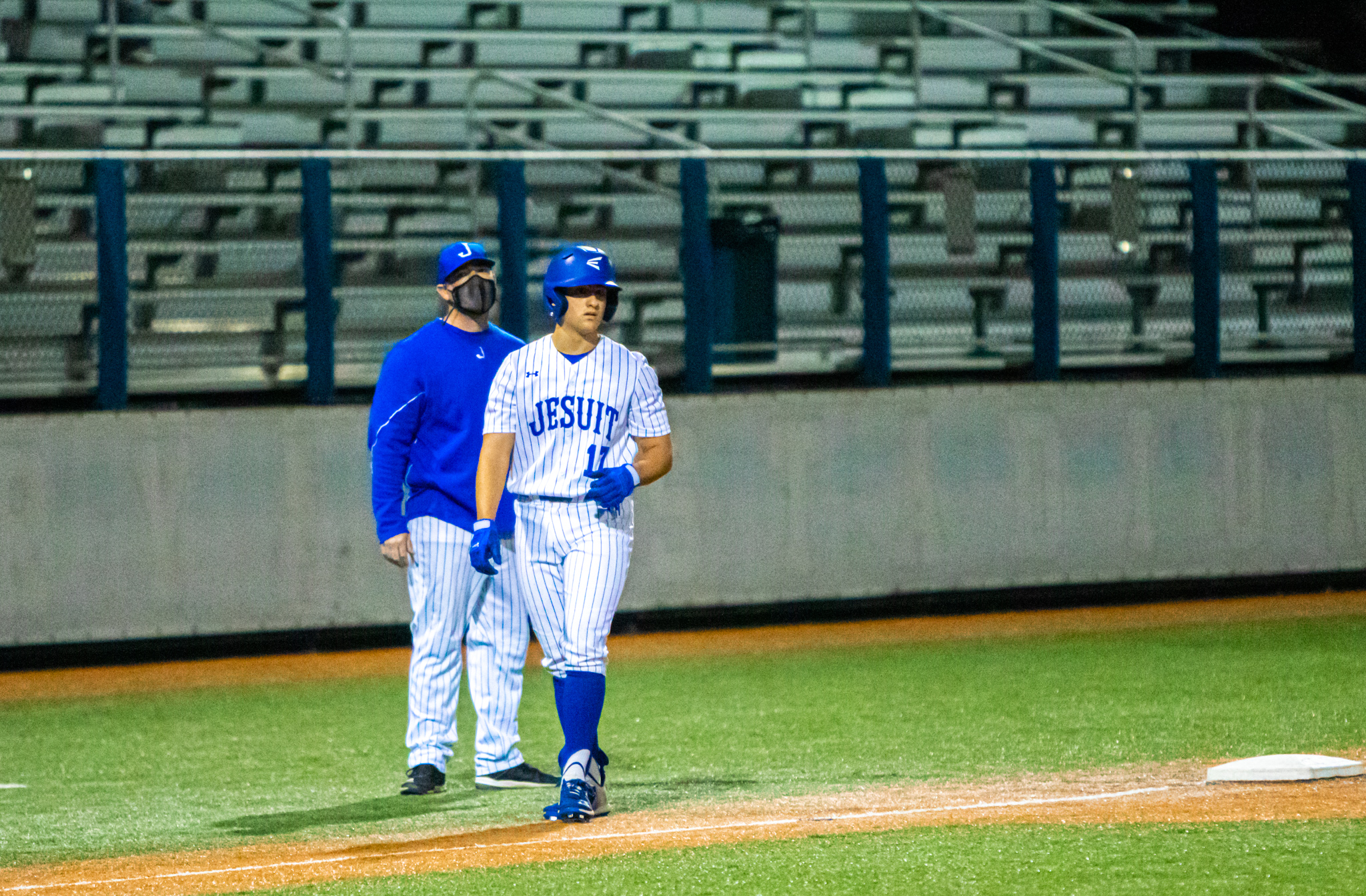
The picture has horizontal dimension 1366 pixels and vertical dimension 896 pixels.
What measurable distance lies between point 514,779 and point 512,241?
5.31 m

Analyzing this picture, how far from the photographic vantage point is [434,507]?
757 cm

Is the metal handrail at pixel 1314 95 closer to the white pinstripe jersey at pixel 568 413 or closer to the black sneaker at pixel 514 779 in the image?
the black sneaker at pixel 514 779

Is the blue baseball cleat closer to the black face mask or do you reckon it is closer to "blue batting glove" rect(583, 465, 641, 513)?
"blue batting glove" rect(583, 465, 641, 513)

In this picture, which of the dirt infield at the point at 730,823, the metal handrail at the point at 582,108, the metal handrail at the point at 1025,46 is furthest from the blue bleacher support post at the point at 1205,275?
the dirt infield at the point at 730,823

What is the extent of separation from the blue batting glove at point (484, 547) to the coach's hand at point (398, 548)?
25.2 inches

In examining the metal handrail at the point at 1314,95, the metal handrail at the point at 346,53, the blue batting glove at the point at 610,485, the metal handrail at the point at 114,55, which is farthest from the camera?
the metal handrail at the point at 1314,95

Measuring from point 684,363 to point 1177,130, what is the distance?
8251 millimetres

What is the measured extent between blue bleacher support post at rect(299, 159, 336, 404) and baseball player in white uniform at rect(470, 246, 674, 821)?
5.33 metres

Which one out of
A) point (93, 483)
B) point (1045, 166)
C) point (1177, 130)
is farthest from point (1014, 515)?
point (1177, 130)

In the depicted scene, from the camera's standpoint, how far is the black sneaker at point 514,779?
25.1 ft

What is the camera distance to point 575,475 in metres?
6.78

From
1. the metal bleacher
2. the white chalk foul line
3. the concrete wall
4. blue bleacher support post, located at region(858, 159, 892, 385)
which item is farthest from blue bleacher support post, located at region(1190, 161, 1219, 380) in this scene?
the white chalk foul line

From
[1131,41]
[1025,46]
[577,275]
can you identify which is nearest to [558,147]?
[1025,46]

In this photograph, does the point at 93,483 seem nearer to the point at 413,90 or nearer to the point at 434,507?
the point at 434,507
